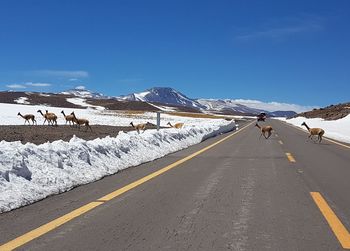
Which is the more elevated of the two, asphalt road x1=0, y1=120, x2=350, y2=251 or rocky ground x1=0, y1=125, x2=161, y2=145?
asphalt road x1=0, y1=120, x2=350, y2=251

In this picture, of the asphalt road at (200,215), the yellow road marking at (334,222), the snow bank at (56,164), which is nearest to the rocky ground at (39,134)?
the snow bank at (56,164)

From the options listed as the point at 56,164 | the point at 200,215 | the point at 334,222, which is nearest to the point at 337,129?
the point at 56,164

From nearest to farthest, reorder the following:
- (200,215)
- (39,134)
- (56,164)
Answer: (200,215)
(56,164)
(39,134)

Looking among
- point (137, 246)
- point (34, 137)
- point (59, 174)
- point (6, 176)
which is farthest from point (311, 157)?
point (34, 137)

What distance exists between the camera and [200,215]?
277 inches

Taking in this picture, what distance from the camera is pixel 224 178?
11133 mm

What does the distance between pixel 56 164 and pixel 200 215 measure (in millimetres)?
4452

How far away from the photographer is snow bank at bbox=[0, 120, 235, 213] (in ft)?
27.2

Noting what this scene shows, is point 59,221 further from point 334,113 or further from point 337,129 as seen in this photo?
point 334,113

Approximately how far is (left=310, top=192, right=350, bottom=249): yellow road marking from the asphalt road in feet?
0.04

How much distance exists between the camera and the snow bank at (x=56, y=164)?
→ 8281 millimetres

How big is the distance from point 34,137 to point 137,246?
20.1 meters

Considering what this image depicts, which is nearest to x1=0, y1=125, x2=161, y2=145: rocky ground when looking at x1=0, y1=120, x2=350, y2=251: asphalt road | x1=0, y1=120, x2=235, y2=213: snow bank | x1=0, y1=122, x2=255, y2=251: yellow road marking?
x1=0, y1=120, x2=235, y2=213: snow bank

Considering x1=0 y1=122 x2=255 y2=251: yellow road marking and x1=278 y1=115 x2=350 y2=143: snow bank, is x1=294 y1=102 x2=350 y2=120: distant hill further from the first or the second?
x1=0 y1=122 x2=255 y2=251: yellow road marking
